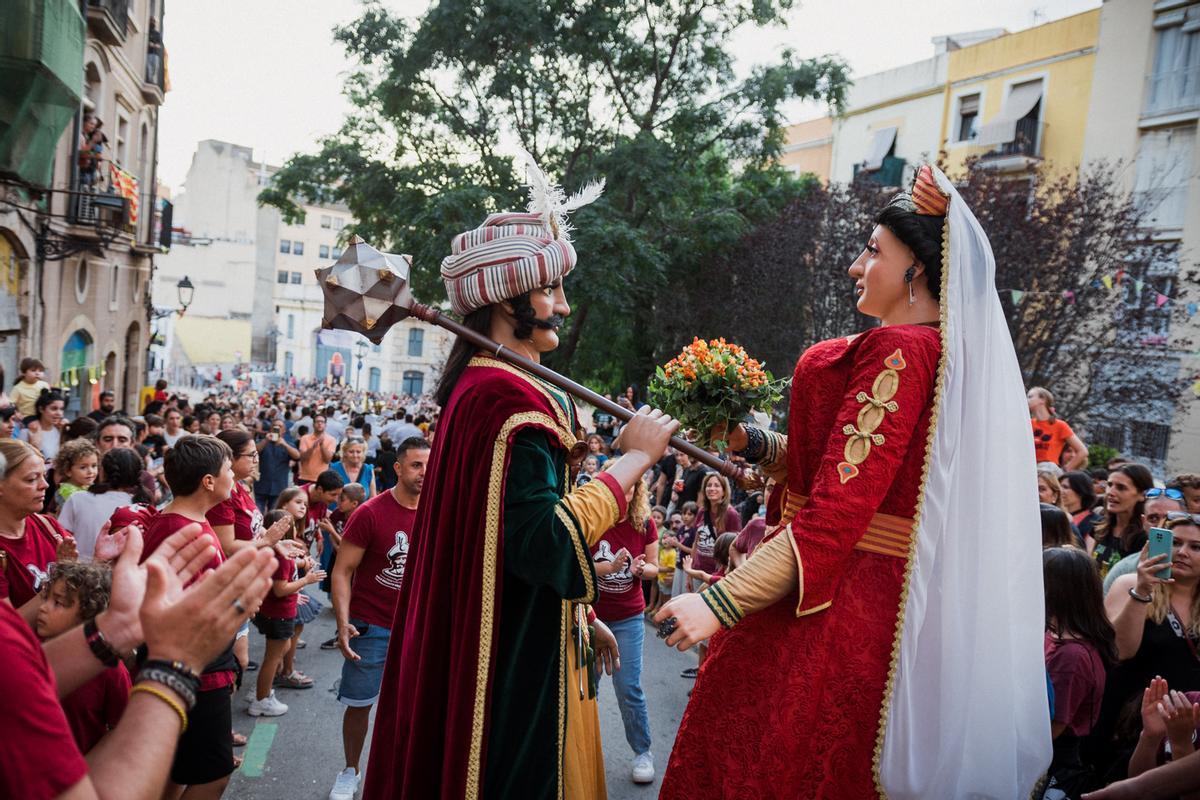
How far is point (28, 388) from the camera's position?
10.8 metres

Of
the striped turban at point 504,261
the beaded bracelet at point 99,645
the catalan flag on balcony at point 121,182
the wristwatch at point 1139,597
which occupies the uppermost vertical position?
the catalan flag on balcony at point 121,182

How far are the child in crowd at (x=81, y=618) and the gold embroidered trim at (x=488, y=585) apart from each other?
1201 mm

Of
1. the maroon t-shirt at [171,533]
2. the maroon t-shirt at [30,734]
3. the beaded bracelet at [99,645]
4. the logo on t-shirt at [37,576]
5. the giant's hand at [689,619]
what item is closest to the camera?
the maroon t-shirt at [30,734]

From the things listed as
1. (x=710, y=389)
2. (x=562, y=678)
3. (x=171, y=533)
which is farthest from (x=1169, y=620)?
(x=171, y=533)

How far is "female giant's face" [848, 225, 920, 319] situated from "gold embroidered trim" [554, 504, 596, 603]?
1143 mm

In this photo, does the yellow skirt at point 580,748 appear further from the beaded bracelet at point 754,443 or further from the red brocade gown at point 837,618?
the beaded bracelet at point 754,443

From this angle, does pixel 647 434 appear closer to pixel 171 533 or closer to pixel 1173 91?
pixel 171 533

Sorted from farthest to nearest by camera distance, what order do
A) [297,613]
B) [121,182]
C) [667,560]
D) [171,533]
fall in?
1. [121,182]
2. [667,560]
3. [297,613]
4. [171,533]

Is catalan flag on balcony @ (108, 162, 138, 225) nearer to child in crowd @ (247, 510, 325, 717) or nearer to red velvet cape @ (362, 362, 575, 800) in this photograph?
child in crowd @ (247, 510, 325, 717)

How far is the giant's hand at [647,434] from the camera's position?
2857mm

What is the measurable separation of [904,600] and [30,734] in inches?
82.7

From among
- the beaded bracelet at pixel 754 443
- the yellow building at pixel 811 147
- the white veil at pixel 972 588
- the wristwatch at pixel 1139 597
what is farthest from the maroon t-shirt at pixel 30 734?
the yellow building at pixel 811 147

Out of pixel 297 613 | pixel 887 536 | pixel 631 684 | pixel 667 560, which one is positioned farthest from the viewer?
pixel 667 560

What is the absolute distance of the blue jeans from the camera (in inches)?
211
